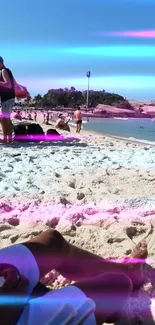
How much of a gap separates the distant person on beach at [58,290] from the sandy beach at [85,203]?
0.67 ft

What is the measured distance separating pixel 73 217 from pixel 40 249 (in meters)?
1.31

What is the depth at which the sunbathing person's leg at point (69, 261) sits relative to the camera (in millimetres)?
1788

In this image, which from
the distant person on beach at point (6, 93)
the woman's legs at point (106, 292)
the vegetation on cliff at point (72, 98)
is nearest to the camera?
the woman's legs at point (106, 292)

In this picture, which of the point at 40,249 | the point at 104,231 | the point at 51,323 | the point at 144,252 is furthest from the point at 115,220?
the point at 51,323

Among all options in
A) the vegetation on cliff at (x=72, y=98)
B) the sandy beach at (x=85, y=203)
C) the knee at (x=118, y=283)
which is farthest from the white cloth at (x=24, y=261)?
the vegetation on cliff at (x=72, y=98)

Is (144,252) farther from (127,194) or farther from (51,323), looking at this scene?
(127,194)

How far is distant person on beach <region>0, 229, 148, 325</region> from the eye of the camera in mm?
1453

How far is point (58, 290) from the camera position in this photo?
5.05 feet

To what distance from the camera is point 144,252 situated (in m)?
2.12

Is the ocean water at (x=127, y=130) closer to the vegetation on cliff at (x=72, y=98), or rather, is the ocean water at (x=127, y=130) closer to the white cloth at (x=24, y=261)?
the white cloth at (x=24, y=261)

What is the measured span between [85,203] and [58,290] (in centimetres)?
183

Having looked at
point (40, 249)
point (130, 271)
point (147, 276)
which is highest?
point (40, 249)

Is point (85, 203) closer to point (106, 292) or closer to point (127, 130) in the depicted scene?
point (106, 292)

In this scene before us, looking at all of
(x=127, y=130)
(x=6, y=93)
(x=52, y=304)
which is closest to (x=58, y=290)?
(x=52, y=304)
